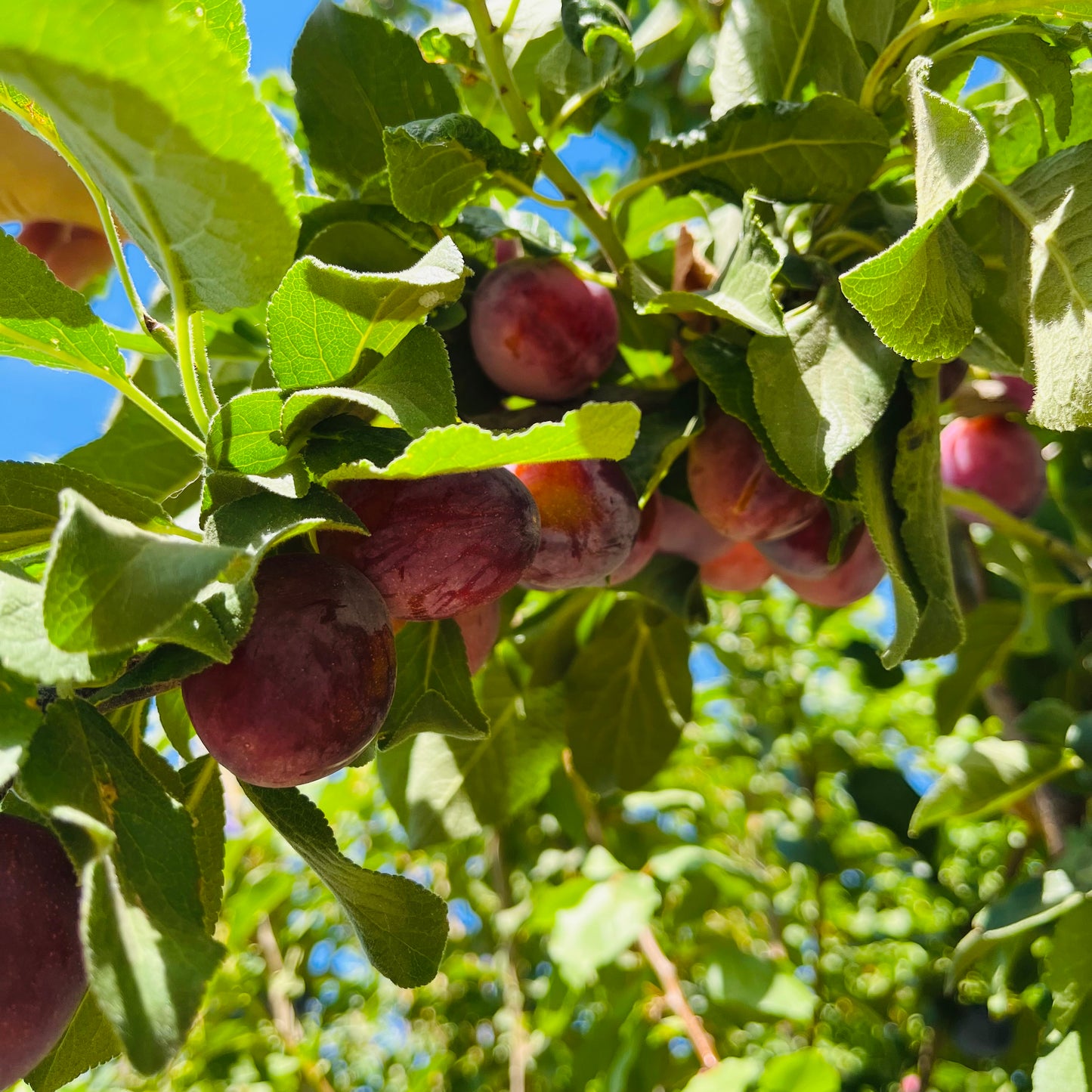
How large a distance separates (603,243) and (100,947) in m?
0.48

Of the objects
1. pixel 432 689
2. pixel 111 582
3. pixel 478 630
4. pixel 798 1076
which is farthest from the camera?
pixel 798 1076

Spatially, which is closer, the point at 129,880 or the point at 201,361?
the point at 129,880

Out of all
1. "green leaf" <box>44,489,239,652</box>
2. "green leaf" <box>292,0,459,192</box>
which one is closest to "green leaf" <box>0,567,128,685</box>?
"green leaf" <box>44,489,239,652</box>

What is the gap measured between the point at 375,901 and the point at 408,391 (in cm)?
21

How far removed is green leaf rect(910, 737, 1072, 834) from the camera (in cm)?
90

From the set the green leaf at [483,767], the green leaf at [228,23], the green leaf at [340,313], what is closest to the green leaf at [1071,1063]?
the green leaf at [483,767]

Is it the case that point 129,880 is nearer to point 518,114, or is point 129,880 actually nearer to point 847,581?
point 518,114

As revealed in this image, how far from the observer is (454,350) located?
2.06 feet

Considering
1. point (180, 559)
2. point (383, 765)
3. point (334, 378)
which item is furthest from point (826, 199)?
point (383, 765)

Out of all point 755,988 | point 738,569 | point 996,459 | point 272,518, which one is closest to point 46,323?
point 272,518

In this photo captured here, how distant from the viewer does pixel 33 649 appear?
31 centimetres

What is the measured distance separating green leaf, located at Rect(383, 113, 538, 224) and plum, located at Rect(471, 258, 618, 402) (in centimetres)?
6

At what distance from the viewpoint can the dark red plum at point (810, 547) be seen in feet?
2.19

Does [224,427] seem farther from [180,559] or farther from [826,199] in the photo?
[826,199]
